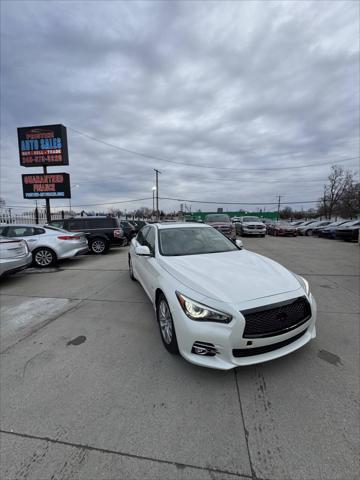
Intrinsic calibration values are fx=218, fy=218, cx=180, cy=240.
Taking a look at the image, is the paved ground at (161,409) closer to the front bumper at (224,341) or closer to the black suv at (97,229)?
the front bumper at (224,341)

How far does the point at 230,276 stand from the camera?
8.44 ft

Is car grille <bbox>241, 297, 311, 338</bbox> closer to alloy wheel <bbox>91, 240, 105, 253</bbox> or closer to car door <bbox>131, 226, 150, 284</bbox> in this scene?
car door <bbox>131, 226, 150, 284</bbox>

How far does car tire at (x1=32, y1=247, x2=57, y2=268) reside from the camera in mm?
7391

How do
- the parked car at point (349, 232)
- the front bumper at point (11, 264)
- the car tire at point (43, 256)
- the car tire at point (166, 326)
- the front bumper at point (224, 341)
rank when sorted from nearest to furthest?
1. the front bumper at point (224, 341)
2. the car tire at point (166, 326)
3. the front bumper at point (11, 264)
4. the car tire at point (43, 256)
5. the parked car at point (349, 232)

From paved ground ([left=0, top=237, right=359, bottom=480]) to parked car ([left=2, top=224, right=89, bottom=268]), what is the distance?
445 centimetres

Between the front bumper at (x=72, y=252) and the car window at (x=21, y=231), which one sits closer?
the car window at (x=21, y=231)

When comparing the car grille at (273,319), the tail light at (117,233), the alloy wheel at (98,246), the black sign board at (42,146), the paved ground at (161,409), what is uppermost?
the black sign board at (42,146)

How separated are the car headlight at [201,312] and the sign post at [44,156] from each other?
52.1ft

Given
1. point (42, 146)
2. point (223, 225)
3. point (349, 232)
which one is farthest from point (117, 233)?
point (349, 232)

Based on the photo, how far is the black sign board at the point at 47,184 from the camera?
15.5 m

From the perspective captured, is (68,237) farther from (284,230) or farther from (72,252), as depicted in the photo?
(284,230)

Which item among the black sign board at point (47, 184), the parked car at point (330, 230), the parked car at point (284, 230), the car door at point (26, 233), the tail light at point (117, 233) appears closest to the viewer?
the car door at point (26, 233)

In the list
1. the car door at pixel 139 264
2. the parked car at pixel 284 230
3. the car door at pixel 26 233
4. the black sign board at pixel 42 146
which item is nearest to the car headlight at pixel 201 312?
the car door at pixel 139 264

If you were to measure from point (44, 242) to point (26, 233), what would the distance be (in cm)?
68
